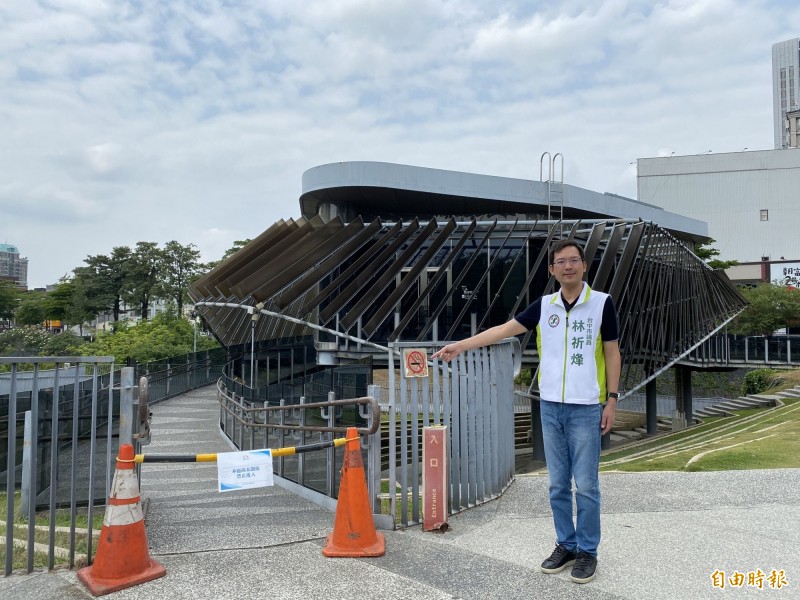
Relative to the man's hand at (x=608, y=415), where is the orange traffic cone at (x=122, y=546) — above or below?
below

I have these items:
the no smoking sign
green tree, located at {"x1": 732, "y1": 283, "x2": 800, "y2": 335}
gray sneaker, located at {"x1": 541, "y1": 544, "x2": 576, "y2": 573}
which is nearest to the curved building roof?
green tree, located at {"x1": 732, "y1": 283, "x2": 800, "y2": 335}

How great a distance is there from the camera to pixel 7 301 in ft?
261

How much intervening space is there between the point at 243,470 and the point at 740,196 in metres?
78.2

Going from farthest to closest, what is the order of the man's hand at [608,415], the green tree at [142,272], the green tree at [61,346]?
1. the green tree at [142,272]
2. the green tree at [61,346]
3. the man's hand at [608,415]

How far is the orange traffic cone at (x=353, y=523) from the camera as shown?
461 cm

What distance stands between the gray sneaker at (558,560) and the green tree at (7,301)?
89086 millimetres

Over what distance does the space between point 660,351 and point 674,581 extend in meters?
20.4

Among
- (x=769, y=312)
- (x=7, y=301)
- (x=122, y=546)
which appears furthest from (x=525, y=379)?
(x=7, y=301)

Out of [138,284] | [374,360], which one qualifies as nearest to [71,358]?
[374,360]

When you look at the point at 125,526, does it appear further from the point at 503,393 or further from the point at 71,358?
the point at 503,393

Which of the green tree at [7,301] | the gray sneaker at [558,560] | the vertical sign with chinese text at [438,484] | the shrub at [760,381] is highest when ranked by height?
the green tree at [7,301]

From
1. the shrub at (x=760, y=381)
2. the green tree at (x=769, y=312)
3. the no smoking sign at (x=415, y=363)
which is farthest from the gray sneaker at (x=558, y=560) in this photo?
the green tree at (x=769, y=312)

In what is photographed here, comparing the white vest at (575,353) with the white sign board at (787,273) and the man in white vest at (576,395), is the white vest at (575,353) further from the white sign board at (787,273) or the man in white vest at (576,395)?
the white sign board at (787,273)

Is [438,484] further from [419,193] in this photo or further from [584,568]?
[419,193]
